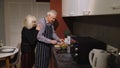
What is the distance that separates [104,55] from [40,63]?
6.58 ft

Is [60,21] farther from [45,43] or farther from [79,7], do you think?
[79,7]

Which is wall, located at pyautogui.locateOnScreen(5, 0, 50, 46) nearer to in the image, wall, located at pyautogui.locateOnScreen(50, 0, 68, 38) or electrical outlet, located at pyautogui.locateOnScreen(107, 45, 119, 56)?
wall, located at pyautogui.locateOnScreen(50, 0, 68, 38)

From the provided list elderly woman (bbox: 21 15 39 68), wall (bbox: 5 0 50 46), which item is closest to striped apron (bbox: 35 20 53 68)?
elderly woman (bbox: 21 15 39 68)

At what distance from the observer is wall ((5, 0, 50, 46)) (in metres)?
4.98

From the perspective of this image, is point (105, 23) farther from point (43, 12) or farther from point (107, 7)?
point (43, 12)


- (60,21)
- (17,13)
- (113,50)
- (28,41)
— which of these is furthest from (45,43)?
(17,13)

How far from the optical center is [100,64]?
56.1 inches

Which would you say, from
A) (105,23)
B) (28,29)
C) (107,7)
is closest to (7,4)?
Result: (28,29)

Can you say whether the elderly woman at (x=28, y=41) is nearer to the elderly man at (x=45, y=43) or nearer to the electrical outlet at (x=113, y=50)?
the elderly man at (x=45, y=43)

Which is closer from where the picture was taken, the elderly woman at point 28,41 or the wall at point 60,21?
the elderly woman at point 28,41

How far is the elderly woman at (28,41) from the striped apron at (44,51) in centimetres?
27

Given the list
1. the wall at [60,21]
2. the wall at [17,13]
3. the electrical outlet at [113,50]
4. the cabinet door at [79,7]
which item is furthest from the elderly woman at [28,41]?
the electrical outlet at [113,50]

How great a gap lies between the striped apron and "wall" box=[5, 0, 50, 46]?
197cm

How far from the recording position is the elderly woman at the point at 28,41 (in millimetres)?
3461
